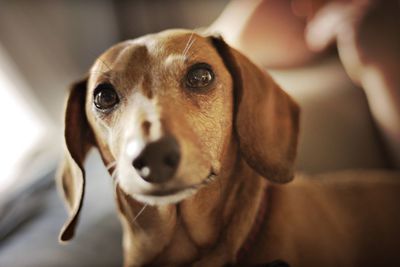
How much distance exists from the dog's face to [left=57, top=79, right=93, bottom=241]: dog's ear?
30 millimetres

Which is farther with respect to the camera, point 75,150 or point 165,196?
point 75,150

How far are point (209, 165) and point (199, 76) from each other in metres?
0.17

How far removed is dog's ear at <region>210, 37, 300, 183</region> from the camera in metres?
0.86

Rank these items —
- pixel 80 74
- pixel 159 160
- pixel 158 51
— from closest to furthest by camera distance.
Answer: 1. pixel 159 160
2. pixel 158 51
3. pixel 80 74

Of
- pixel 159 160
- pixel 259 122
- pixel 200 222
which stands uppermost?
pixel 159 160

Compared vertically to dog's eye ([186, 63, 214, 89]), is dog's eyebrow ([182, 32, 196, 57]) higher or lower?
higher

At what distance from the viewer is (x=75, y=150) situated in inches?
34.4

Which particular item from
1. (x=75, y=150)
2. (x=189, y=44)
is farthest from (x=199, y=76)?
(x=75, y=150)

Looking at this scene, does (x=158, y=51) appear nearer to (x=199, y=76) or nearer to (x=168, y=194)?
(x=199, y=76)

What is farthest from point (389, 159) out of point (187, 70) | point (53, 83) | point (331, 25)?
point (53, 83)

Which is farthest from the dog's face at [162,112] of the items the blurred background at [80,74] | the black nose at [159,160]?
the blurred background at [80,74]

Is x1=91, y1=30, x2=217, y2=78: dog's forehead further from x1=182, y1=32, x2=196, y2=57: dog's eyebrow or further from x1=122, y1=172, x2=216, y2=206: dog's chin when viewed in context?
x1=122, y1=172, x2=216, y2=206: dog's chin

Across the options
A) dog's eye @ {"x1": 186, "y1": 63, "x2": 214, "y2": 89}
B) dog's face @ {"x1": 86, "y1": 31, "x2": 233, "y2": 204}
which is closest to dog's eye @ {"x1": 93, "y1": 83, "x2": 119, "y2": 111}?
dog's face @ {"x1": 86, "y1": 31, "x2": 233, "y2": 204}

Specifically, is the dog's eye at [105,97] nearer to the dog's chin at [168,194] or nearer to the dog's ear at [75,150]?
the dog's ear at [75,150]
